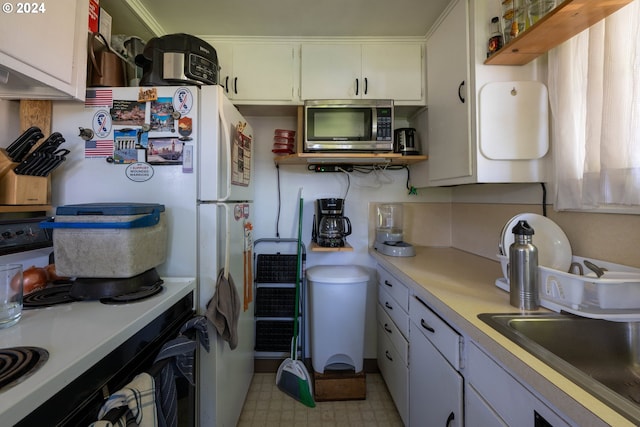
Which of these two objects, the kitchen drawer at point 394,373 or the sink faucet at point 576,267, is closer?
the sink faucet at point 576,267

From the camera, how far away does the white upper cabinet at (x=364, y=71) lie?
1777 mm

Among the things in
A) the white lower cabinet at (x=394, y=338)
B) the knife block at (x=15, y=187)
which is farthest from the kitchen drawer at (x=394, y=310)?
the knife block at (x=15, y=187)

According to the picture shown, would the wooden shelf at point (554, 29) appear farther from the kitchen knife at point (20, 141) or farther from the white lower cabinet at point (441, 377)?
the kitchen knife at point (20, 141)

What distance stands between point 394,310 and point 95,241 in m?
1.47

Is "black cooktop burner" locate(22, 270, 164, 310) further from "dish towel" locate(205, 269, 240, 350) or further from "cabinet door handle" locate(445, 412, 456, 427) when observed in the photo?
"cabinet door handle" locate(445, 412, 456, 427)

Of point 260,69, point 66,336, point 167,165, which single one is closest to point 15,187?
point 167,165

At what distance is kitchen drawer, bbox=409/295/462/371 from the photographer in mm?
933

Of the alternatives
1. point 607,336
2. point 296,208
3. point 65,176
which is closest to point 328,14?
point 296,208

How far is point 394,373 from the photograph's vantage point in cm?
160

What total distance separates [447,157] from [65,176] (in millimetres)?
1853

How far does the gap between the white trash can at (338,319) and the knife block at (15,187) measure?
4.56 ft

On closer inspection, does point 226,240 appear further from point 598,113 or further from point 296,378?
point 598,113

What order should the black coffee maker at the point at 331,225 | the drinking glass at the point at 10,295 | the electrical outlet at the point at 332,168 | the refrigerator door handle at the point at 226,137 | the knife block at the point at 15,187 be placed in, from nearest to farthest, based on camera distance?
the drinking glass at the point at 10,295
the knife block at the point at 15,187
the refrigerator door handle at the point at 226,137
the black coffee maker at the point at 331,225
the electrical outlet at the point at 332,168

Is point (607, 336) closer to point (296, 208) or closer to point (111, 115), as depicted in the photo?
point (296, 208)
